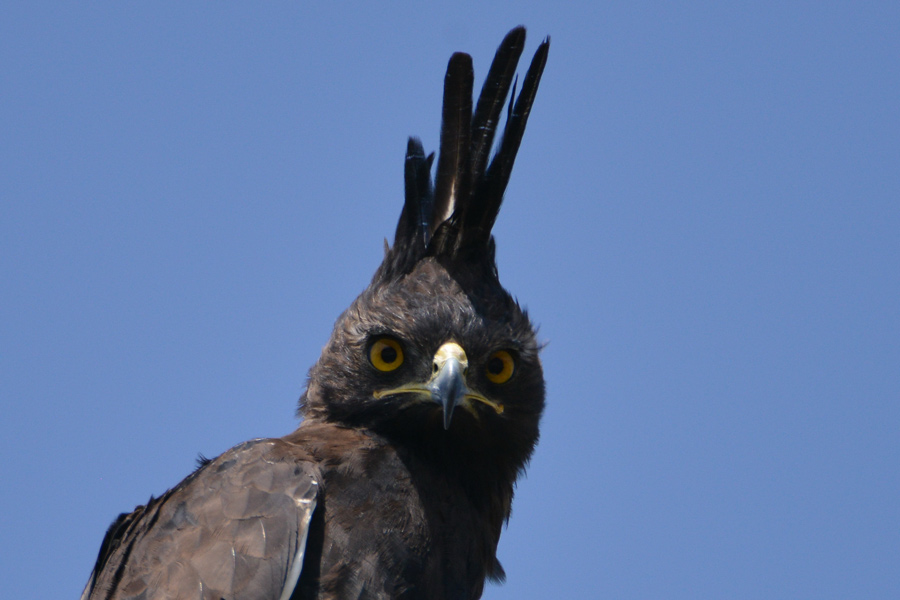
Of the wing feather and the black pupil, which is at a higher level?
the black pupil

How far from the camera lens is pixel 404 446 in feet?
22.3

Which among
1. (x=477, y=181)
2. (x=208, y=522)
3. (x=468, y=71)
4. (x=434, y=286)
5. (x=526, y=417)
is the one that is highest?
(x=468, y=71)

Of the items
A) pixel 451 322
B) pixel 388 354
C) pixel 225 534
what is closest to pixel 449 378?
pixel 451 322

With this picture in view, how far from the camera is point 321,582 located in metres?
5.74

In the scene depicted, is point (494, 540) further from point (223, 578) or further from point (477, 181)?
point (477, 181)

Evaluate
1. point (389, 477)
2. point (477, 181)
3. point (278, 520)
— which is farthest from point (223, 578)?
point (477, 181)

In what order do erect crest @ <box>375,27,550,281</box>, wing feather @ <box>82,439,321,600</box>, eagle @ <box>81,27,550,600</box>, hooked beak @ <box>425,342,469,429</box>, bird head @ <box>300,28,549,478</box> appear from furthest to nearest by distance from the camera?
erect crest @ <box>375,27,550,281</box>
bird head @ <box>300,28,549,478</box>
hooked beak @ <box>425,342,469,429</box>
eagle @ <box>81,27,550,600</box>
wing feather @ <box>82,439,321,600</box>

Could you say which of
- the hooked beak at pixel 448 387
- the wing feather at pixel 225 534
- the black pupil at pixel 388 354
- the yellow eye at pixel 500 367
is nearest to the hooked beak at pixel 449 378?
the hooked beak at pixel 448 387

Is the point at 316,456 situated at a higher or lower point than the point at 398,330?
lower

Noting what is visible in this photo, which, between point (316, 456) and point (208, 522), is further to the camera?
point (316, 456)

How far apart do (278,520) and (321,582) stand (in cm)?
41

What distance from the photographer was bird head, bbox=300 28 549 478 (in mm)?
6879

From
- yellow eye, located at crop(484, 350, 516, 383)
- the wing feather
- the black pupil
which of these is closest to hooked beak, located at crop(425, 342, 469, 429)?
yellow eye, located at crop(484, 350, 516, 383)

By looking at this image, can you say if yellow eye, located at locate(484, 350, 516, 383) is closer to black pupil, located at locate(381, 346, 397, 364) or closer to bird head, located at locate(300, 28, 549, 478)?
bird head, located at locate(300, 28, 549, 478)
